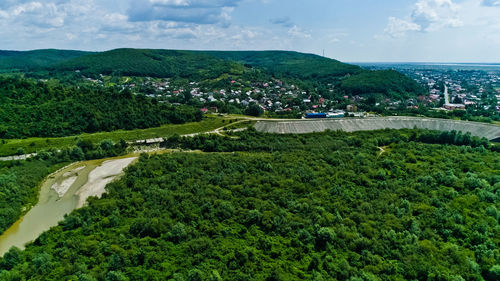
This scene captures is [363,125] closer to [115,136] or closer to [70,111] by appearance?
[115,136]

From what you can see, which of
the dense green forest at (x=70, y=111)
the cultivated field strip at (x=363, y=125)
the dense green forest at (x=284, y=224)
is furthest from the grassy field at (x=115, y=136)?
the dense green forest at (x=284, y=224)

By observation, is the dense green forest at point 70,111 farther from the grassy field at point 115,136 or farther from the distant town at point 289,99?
the distant town at point 289,99

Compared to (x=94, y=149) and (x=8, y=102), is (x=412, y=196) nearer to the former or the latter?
(x=94, y=149)

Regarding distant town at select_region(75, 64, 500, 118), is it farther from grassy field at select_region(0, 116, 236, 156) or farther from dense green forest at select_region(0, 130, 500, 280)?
dense green forest at select_region(0, 130, 500, 280)

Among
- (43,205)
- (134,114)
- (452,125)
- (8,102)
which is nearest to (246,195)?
(43,205)

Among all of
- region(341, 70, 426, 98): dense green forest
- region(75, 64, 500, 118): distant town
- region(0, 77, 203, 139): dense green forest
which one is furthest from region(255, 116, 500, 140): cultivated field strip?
region(341, 70, 426, 98): dense green forest
